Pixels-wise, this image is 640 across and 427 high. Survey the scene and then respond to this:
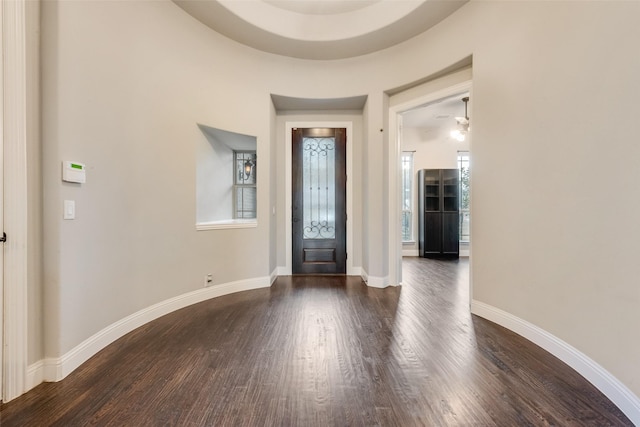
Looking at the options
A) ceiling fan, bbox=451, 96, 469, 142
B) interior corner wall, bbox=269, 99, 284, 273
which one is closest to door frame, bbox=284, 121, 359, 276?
interior corner wall, bbox=269, 99, 284, 273

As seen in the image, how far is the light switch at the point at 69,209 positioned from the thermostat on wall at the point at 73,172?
15 centimetres

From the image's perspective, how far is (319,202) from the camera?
428 centimetres

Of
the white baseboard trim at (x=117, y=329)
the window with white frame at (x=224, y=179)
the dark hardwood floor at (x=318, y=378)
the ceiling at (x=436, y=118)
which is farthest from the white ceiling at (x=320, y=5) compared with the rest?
the dark hardwood floor at (x=318, y=378)

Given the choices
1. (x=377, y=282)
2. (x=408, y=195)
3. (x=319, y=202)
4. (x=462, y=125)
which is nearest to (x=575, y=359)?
(x=377, y=282)

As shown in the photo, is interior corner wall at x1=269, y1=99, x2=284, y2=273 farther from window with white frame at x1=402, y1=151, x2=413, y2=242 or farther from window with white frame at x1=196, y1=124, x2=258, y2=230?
window with white frame at x1=402, y1=151, x2=413, y2=242

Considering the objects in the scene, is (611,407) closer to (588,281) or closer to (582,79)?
(588,281)

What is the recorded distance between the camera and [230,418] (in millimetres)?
1325

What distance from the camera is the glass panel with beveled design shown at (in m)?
4.27

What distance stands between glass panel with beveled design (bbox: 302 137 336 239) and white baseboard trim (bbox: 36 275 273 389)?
1235 mm

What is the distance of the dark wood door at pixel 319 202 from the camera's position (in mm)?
4242

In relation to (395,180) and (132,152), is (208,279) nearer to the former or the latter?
(132,152)

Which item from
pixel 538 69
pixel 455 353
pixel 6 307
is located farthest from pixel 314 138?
pixel 6 307

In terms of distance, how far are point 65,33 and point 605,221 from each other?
3.56 m

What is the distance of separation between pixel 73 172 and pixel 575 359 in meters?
3.55
